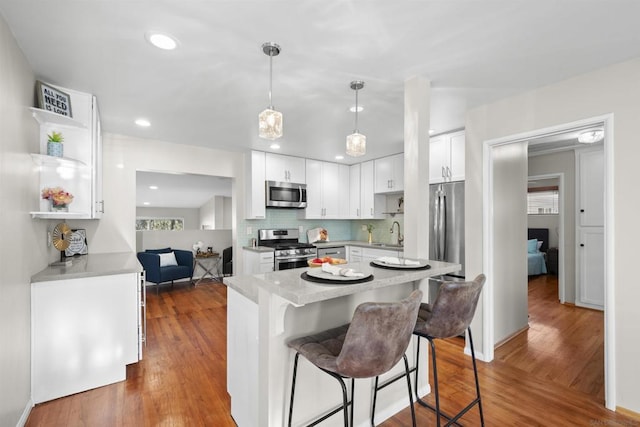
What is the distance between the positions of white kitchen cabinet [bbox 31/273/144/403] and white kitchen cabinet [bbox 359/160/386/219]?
3.66 meters

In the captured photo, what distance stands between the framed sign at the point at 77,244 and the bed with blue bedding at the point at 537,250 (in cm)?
760

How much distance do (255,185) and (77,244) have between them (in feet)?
7.36

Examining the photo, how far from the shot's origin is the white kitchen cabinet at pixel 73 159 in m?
2.20

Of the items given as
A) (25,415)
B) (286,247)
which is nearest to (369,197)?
(286,247)

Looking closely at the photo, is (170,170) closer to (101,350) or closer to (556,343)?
(101,350)

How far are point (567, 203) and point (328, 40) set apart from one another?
15.2 ft

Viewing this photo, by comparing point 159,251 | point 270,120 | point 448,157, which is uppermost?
point 448,157

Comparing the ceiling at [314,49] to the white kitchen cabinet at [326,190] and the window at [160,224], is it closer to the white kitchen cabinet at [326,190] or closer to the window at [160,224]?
the white kitchen cabinet at [326,190]

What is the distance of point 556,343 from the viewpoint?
10.1 ft

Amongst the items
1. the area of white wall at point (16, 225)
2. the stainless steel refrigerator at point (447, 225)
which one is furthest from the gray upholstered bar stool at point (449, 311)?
the area of white wall at point (16, 225)

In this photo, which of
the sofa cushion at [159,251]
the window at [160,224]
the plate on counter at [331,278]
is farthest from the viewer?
the window at [160,224]

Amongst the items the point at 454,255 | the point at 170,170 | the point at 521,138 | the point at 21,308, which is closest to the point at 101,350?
the point at 21,308

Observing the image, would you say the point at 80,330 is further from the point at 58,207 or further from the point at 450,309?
the point at 450,309

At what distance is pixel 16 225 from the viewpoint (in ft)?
5.90
